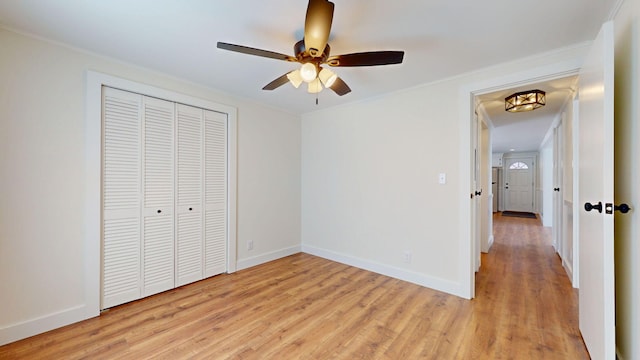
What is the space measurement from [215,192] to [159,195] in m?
0.62

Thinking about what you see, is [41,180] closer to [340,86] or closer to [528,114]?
[340,86]

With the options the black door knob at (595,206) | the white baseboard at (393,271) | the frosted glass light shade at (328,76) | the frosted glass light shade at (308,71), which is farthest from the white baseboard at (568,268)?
the frosted glass light shade at (308,71)

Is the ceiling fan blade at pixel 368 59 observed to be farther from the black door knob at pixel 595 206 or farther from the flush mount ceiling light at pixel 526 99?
the flush mount ceiling light at pixel 526 99

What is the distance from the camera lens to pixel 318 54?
1.65 metres

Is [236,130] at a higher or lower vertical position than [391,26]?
lower

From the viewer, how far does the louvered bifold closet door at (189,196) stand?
2.79 meters

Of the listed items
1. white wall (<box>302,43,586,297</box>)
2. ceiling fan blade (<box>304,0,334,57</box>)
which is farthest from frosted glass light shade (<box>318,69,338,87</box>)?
white wall (<box>302,43,586,297</box>)

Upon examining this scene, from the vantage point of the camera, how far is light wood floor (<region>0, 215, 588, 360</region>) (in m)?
1.76

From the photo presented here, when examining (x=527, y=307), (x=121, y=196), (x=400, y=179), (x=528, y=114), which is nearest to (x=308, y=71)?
(x=400, y=179)

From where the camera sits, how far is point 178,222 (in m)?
2.78

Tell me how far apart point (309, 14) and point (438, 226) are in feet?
7.87

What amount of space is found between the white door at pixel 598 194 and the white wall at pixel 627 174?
0.11 m

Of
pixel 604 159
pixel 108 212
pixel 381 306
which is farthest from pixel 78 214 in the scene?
pixel 604 159

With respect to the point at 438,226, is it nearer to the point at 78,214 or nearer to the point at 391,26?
the point at 391,26
